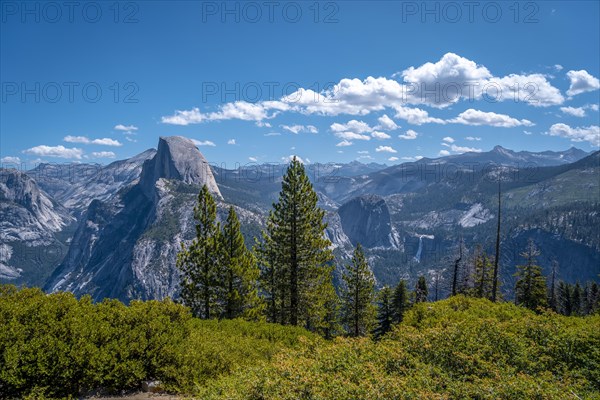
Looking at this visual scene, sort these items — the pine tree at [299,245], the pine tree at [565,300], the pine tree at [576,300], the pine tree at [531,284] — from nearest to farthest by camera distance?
the pine tree at [299,245] < the pine tree at [531,284] < the pine tree at [565,300] < the pine tree at [576,300]

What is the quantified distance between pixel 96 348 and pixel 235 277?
2037 centimetres

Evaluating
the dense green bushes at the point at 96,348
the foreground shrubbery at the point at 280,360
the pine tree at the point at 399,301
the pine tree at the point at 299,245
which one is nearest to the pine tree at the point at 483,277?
the pine tree at the point at 399,301

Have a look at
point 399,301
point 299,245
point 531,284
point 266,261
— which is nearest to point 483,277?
point 531,284

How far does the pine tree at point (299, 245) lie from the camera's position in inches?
1224

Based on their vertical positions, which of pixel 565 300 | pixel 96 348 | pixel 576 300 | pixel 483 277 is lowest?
pixel 576 300

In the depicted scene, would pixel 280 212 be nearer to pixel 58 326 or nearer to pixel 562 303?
pixel 58 326

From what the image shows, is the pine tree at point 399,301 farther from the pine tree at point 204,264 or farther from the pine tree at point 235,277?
the pine tree at point 204,264

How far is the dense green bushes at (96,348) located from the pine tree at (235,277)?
1661 centimetres

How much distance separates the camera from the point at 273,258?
112 ft

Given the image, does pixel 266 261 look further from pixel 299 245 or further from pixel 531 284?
pixel 531 284

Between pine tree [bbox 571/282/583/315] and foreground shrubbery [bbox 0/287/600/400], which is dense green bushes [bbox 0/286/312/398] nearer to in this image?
foreground shrubbery [bbox 0/287/600/400]

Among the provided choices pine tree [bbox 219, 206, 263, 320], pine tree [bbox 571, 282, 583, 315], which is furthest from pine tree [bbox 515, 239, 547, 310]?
pine tree [bbox 219, 206, 263, 320]

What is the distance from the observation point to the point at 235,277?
30203 mm

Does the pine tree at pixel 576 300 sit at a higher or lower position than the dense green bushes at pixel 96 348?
lower
